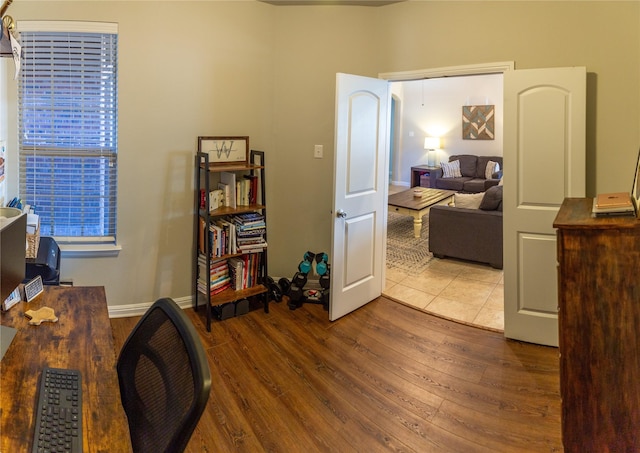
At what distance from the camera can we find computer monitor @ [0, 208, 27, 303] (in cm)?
139

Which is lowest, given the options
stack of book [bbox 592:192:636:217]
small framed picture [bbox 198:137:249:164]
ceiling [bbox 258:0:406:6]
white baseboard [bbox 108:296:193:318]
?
white baseboard [bbox 108:296:193:318]

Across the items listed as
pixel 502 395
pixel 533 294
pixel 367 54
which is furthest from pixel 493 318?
pixel 367 54

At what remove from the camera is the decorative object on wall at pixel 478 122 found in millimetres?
8727

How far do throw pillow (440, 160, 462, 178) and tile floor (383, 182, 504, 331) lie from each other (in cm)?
418

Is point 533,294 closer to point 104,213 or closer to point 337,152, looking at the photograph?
point 337,152

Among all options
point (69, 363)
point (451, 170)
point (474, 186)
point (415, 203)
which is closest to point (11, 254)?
point (69, 363)

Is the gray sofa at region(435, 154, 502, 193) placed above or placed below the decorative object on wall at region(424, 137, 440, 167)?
below

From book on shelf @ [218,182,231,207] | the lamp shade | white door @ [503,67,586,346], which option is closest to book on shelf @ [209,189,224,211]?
book on shelf @ [218,182,231,207]

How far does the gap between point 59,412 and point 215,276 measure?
215 centimetres

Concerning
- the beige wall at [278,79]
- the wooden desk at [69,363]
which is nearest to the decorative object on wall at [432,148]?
the beige wall at [278,79]

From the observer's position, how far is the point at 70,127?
3.02m

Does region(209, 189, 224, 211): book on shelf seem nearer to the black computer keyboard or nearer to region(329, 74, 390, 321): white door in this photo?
region(329, 74, 390, 321): white door

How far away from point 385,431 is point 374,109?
2311 mm

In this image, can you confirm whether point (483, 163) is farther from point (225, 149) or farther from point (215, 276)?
point (215, 276)
